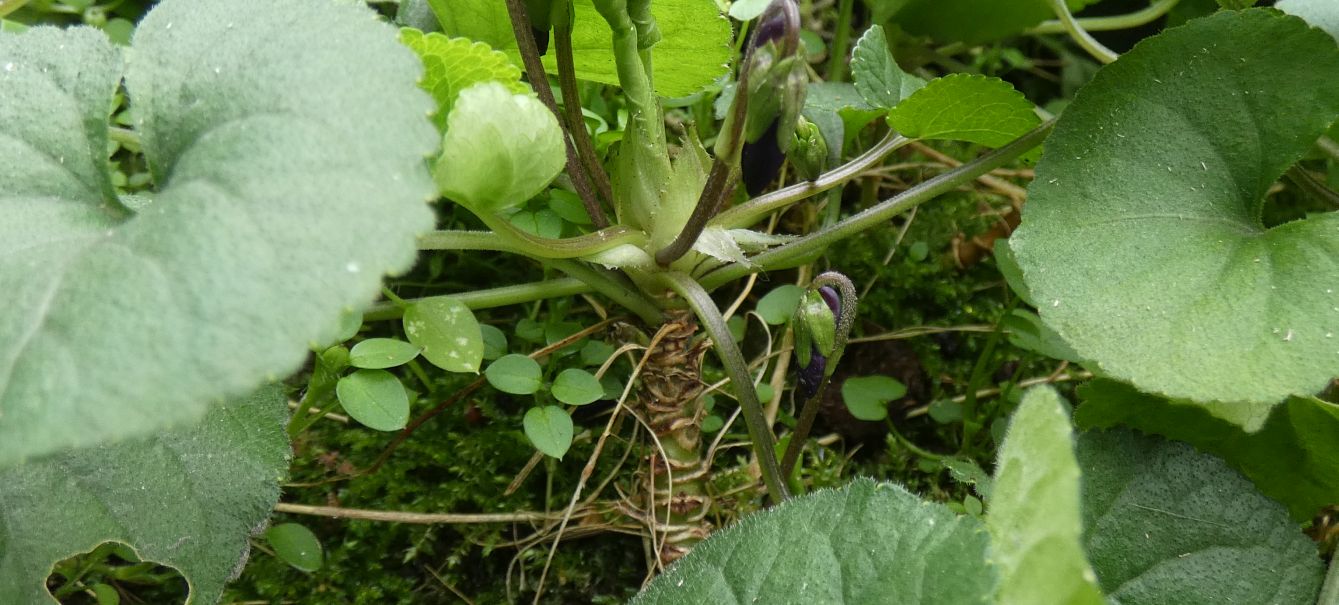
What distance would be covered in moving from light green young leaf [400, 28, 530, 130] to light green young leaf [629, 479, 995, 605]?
0.42 metres

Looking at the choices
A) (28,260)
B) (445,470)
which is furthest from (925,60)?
(28,260)

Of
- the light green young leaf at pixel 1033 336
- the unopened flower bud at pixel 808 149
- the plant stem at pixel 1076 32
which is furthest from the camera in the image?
the plant stem at pixel 1076 32

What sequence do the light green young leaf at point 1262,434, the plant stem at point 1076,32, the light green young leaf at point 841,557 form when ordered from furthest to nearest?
the plant stem at point 1076,32, the light green young leaf at point 1262,434, the light green young leaf at point 841,557

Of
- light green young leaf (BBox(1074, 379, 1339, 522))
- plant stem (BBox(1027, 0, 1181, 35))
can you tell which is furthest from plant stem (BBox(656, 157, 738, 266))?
plant stem (BBox(1027, 0, 1181, 35))

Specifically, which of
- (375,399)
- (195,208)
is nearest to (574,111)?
(375,399)

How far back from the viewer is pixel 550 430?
1069mm

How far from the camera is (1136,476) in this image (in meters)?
0.95

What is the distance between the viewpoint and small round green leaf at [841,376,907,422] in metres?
1.27

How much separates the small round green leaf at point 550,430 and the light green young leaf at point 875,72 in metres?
0.49

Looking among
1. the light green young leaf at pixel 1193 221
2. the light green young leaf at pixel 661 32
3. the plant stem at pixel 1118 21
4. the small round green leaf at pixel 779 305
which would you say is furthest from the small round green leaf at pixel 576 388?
the plant stem at pixel 1118 21

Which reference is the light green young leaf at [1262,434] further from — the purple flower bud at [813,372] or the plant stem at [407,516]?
the plant stem at [407,516]

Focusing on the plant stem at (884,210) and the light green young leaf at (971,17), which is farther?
the light green young leaf at (971,17)

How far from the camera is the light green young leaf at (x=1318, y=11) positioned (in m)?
1.07

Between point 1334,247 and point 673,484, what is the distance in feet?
2.29
